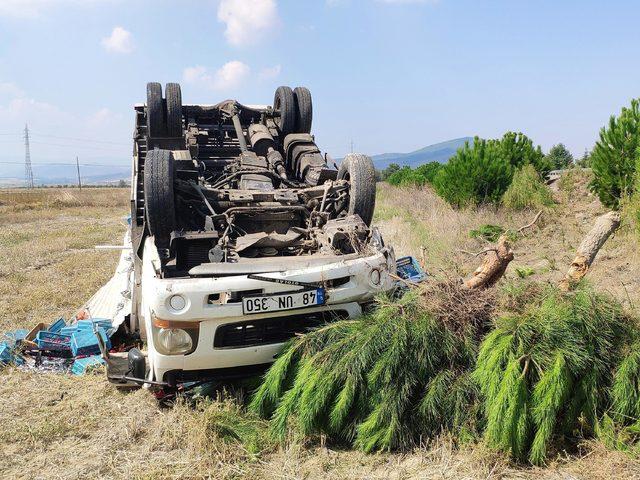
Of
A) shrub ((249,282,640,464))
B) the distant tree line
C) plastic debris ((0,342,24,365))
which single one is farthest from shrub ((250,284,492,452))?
the distant tree line

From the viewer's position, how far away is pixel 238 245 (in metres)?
4.34

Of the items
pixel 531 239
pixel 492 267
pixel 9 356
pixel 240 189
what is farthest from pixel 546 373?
pixel 531 239

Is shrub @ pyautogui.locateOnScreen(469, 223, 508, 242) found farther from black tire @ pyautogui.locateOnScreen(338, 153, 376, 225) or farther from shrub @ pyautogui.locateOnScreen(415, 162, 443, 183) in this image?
shrub @ pyautogui.locateOnScreen(415, 162, 443, 183)

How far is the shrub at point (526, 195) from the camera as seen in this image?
1416 centimetres

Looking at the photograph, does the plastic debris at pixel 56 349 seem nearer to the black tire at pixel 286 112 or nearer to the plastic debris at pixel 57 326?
the plastic debris at pixel 57 326

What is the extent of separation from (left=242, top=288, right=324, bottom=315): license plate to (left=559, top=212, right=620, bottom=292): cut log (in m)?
1.61

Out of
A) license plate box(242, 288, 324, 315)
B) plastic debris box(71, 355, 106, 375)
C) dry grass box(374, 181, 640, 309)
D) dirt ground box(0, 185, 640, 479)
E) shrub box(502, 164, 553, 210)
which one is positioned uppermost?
shrub box(502, 164, 553, 210)

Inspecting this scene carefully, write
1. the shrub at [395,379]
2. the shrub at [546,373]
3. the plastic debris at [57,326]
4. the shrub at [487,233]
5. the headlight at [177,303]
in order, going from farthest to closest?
the shrub at [487,233] < the plastic debris at [57,326] < the headlight at [177,303] < the shrub at [395,379] < the shrub at [546,373]

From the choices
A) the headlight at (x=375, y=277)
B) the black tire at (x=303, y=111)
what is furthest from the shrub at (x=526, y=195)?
the headlight at (x=375, y=277)

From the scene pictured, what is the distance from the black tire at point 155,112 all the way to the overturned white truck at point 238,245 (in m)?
0.01

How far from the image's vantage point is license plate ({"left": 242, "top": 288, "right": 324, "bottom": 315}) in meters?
3.49

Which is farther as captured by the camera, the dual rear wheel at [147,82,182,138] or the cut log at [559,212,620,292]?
the dual rear wheel at [147,82,182,138]

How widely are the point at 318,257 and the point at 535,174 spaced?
12792 millimetres

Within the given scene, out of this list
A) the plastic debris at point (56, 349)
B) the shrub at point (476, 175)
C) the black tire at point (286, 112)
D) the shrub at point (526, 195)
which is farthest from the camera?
the shrub at point (476, 175)
